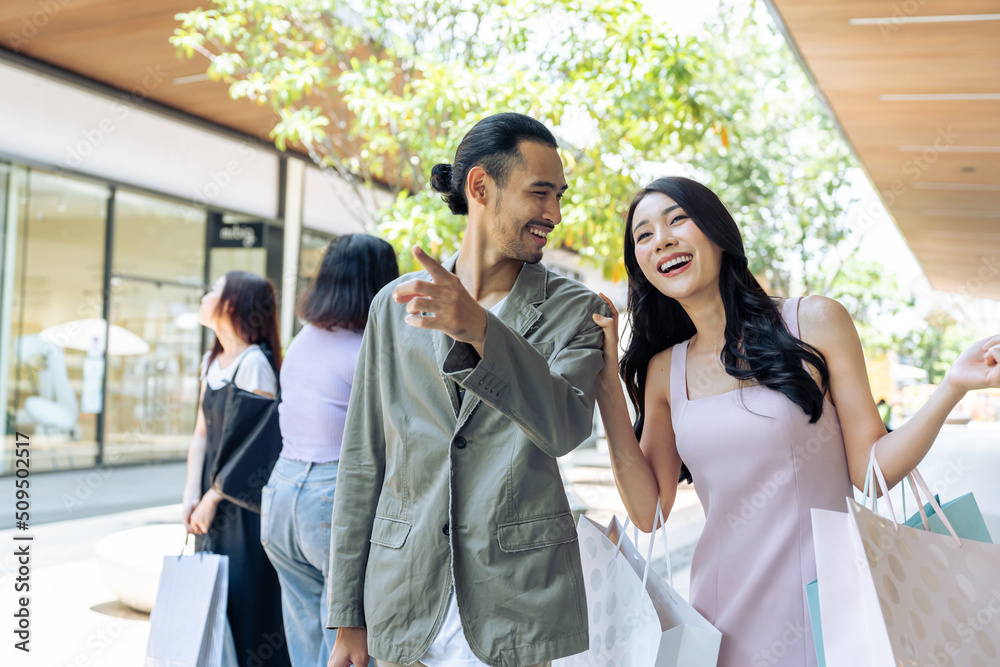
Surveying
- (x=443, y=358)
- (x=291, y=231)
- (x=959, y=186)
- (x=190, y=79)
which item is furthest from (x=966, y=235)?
(x=443, y=358)

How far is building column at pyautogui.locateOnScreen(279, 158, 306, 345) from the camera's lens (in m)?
13.0

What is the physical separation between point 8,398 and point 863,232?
1388cm

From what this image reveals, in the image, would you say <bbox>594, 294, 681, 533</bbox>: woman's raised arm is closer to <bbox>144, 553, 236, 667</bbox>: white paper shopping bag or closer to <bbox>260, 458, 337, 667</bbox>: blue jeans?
<bbox>260, 458, 337, 667</bbox>: blue jeans

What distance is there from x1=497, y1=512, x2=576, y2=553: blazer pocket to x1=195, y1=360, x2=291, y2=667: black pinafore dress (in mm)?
1999

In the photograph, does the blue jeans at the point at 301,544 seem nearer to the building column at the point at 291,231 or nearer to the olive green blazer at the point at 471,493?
the olive green blazer at the point at 471,493

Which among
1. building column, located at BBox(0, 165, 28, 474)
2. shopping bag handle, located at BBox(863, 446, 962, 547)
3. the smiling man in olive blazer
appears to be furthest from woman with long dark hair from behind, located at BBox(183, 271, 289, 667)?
building column, located at BBox(0, 165, 28, 474)

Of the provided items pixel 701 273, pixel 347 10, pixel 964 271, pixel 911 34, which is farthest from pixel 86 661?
pixel 964 271

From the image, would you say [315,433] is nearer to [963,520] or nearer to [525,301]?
[525,301]

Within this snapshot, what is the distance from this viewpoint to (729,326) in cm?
196

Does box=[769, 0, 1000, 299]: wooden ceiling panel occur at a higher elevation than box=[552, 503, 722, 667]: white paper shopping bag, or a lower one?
higher

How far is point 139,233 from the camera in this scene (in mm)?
11188

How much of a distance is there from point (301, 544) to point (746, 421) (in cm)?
175

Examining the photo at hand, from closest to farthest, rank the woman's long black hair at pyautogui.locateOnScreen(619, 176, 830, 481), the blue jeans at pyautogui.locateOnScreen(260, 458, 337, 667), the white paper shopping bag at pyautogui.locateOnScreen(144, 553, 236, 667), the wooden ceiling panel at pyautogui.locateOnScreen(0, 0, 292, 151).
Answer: the woman's long black hair at pyautogui.locateOnScreen(619, 176, 830, 481), the blue jeans at pyautogui.locateOnScreen(260, 458, 337, 667), the white paper shopping bag at pyautogui.locateOnScreen(144, 553, 236, 667), the wooden ceiling panel at pyautogui.locateOnScreen(0, 0, 292, 151)

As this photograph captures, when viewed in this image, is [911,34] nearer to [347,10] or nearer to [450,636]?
[347,10]
